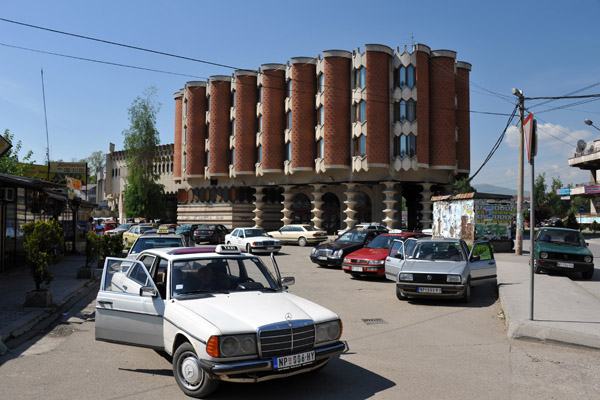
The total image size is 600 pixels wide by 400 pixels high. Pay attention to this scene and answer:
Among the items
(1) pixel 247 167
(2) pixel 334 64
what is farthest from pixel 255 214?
(2) pixel 334 64

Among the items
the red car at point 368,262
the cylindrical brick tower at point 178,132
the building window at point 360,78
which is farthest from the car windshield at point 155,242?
the cylindrical brick tower at point 178,132

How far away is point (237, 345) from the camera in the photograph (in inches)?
175

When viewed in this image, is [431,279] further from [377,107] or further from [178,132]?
[178,132]

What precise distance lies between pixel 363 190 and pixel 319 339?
39703 mm

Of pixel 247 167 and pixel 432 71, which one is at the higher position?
pixel 432 71

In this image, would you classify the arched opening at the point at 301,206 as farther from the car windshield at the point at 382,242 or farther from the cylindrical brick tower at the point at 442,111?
the car windshield at the point at 382,242

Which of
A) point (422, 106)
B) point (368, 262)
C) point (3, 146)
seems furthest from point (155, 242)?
point (422, 106)

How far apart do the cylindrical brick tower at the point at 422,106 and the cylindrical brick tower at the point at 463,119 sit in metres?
5.91

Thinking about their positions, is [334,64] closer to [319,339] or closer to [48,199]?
[48,199]

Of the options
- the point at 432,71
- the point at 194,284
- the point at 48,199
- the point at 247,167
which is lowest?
the point at 194,284

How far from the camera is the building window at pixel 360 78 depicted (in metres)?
39.2

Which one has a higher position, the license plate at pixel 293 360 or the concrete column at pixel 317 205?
the concrete column at pixel 317 205

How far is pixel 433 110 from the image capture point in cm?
3984

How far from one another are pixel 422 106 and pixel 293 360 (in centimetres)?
3742
